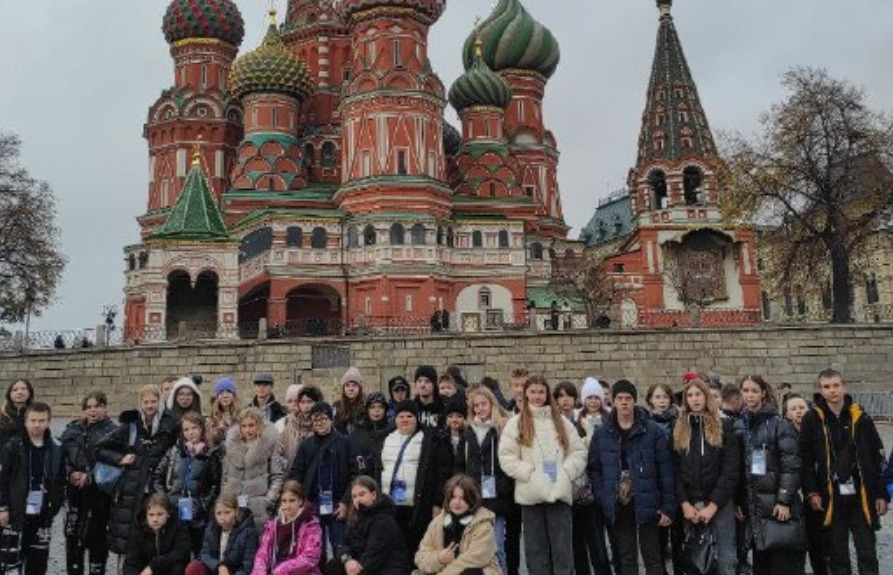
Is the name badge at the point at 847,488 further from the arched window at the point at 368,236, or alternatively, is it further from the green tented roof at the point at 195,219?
the arched window at the point at 368,236

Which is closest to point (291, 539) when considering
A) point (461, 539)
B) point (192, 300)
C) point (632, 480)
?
point (461, 539)

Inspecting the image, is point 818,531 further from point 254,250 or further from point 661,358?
point 254,250

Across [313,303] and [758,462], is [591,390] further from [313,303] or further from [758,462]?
[313,303]

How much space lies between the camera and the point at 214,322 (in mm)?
32219

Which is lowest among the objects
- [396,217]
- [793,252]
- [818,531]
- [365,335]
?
[818,531]

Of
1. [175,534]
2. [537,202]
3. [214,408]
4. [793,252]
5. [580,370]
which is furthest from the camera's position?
[537,202]

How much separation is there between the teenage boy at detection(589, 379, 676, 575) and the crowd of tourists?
1cm

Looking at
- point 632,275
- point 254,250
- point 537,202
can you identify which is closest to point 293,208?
point 254,250

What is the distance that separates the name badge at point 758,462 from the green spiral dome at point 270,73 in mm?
35817

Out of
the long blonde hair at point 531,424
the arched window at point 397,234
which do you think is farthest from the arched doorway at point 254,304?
the long blonde hair at point 531,424

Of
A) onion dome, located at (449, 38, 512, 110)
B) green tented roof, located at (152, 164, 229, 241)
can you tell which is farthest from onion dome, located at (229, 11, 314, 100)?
green tented roof, located at (152, 164, 229, 241)

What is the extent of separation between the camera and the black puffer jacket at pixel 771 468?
6797mm

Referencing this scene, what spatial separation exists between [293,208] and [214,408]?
2912cm

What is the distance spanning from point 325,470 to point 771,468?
355cm
